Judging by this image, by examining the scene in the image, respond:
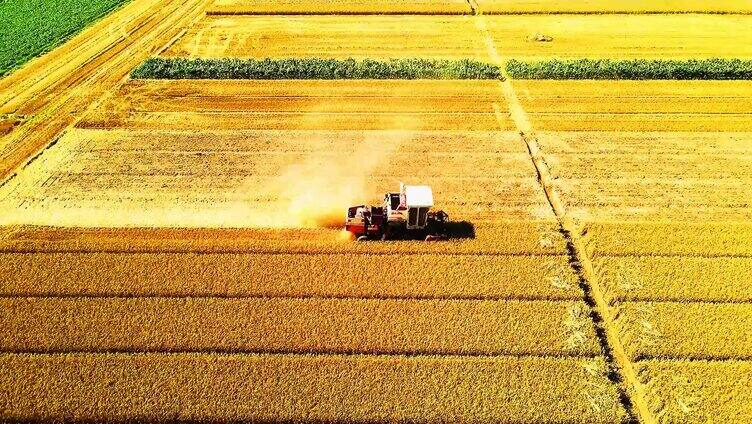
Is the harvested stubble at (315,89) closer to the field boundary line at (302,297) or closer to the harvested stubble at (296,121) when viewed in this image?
→ the harvested stubble at (296,121)

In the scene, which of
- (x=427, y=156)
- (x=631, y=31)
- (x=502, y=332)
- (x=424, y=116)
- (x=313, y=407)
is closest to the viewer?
(x=313, y=407)

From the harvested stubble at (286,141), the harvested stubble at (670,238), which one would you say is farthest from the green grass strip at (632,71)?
the harvested stubble at (670,238)

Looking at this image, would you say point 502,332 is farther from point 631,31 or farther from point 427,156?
point 631,31

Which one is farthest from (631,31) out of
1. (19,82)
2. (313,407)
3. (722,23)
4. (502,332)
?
(19,82)

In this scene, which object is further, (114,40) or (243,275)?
(114,40)

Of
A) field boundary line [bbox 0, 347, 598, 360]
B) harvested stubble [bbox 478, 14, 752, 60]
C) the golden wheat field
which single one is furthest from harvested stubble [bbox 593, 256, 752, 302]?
harvested stubble [bbox 478, 14, 752, 60]

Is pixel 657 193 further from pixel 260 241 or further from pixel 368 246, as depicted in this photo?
pixel 260 241
